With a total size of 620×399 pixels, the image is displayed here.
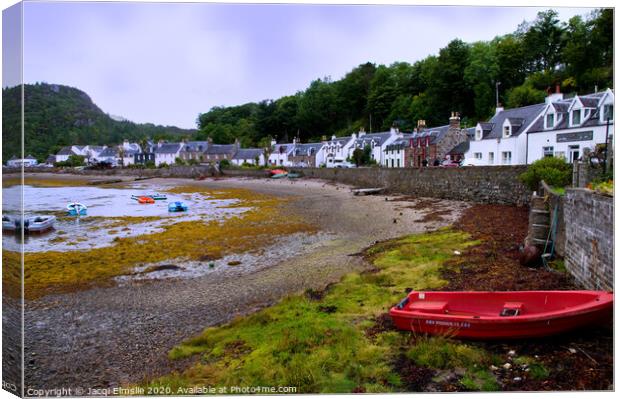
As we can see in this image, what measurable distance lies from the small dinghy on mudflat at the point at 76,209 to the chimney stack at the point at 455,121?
16.1 meters

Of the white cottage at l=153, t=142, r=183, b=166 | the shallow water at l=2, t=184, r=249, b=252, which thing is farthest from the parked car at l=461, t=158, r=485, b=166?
the white cottage at l=153, t=142, r=183, b=166

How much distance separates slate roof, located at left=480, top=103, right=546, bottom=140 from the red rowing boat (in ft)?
44.4

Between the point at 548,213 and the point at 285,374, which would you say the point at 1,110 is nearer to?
the point at 285,374

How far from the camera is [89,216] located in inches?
573

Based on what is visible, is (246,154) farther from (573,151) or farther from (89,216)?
(573,151)

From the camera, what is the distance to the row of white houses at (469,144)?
38.9ft

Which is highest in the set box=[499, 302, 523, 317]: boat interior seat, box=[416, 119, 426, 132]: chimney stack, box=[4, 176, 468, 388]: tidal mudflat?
box=[416, 119, 426, 132]: chimney stack

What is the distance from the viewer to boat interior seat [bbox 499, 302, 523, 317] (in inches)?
191

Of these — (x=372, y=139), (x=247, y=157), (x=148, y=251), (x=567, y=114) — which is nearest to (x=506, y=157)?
(x=567, y=114)

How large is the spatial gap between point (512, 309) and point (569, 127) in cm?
1078

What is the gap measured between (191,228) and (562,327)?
10553 mm

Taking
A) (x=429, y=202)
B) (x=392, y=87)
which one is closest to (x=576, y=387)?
(x=429, y=202)

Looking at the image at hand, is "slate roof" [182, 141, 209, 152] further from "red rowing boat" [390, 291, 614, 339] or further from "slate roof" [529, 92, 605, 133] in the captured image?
"red rowing boat" [390, 291, 614, 339]

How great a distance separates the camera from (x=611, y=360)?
4.03m
